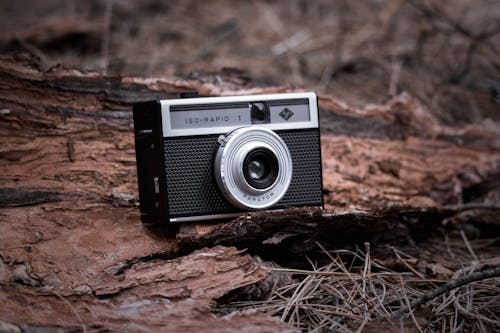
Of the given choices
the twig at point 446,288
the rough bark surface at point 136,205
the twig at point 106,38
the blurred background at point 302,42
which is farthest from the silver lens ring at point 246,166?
the twig at point 106,38

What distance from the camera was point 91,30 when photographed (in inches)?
182

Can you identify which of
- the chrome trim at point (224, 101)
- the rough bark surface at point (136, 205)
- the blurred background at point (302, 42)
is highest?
the blurred background at point (302, 42)

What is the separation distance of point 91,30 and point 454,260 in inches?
118

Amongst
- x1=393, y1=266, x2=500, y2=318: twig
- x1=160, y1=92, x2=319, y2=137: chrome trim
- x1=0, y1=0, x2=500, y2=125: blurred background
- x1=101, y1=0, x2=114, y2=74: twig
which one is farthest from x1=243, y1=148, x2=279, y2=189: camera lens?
x1=101, y1=0, x2=114, y2=74: twig

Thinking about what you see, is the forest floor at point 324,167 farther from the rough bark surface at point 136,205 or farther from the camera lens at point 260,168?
the camera lens at point 260,168

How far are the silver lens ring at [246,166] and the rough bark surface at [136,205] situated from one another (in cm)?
14

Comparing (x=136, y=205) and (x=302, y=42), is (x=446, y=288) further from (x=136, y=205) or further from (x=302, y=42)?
(x=302, y=42)

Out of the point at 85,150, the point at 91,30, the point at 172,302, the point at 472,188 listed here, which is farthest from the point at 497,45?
the point at 172,302

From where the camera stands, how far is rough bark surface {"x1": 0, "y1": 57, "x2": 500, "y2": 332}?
1.90 meters

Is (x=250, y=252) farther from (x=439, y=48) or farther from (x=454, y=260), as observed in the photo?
(x=439, y=48)

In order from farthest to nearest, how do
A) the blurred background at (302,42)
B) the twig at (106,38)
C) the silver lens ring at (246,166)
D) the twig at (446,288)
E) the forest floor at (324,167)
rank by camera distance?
the twig at (106,38) → the blurred background at (302,42) → the silver lens ring at (246,166) → the forest floor at (324,167) → the twig at (446,288)

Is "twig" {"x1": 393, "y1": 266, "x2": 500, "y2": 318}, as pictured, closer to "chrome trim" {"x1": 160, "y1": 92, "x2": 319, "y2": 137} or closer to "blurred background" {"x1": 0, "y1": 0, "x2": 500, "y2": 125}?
"chrome trim" {"x1": 160, "y1": 92, "x2": 319, "y2": 137}

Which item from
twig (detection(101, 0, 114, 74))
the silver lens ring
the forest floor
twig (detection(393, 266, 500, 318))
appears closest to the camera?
twig (detection(393, 266, 500, 318))

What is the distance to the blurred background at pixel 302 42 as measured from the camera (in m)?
4.09
